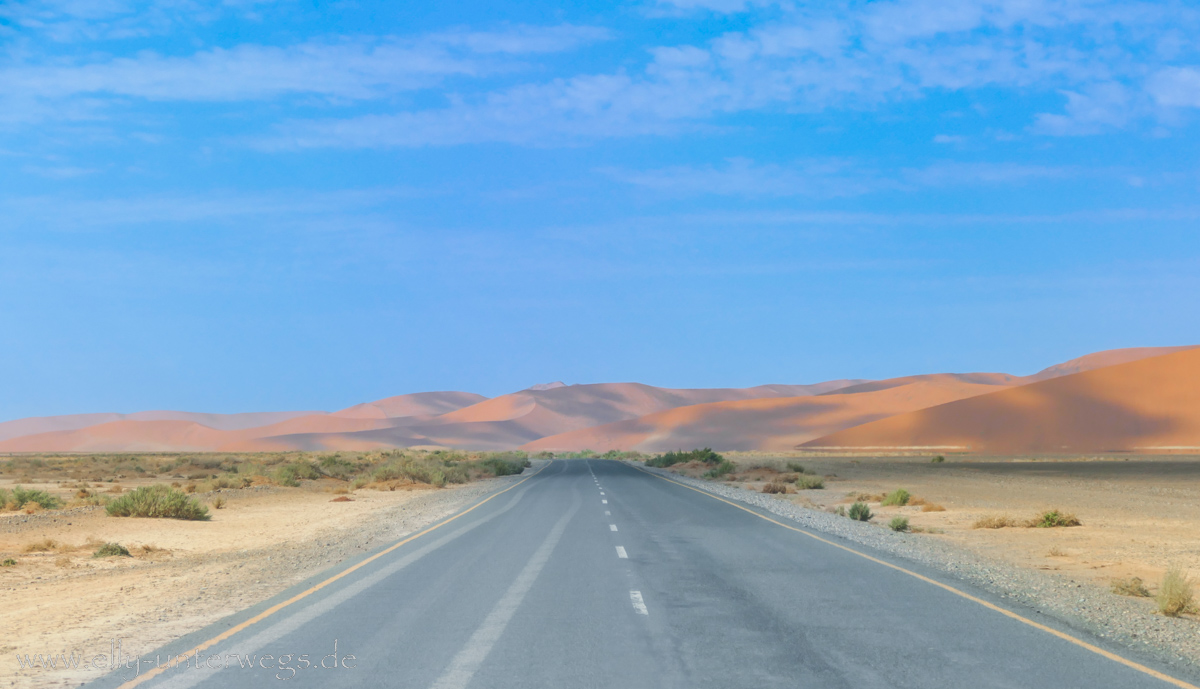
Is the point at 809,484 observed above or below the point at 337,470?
below

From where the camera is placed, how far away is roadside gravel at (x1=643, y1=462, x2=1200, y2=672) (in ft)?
26.8

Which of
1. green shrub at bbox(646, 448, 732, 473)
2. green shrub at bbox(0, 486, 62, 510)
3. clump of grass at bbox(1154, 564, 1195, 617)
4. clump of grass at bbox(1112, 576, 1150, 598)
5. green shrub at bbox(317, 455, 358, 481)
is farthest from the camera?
green shrub at bbox(646, 448, 732, 473)

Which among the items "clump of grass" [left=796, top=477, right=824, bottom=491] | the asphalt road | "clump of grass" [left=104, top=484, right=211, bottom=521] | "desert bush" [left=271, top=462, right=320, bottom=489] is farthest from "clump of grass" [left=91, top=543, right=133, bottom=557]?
"clump of grass" [left=796, top=477, right=824, bottom=491]

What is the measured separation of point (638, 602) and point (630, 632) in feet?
5.29

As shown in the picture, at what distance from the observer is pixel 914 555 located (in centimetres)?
1495

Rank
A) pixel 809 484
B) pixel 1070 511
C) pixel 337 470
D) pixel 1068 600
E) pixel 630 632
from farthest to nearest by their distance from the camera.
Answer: pixel 337 470 → pixel 809 484 → pixel 1070 511 → pixel 1068 600 → pixel 630 632

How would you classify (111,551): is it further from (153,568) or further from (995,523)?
(995,523)

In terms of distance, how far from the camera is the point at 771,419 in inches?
6604

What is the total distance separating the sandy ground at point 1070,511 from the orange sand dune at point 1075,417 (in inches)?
2056

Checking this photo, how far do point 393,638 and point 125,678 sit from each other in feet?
7.11

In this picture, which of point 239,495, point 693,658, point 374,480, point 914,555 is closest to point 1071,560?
point 914,555

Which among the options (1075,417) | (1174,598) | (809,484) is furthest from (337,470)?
(1075,417)

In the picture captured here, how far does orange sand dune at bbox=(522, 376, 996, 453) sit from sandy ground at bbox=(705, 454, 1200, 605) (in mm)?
98289

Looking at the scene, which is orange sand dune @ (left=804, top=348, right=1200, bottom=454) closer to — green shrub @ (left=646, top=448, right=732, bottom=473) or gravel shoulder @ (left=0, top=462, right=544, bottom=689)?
green shrub @ (left=646, top=448, right=732, bottom=473)
